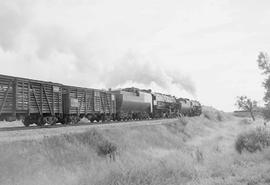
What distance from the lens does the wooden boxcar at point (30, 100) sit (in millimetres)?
16703

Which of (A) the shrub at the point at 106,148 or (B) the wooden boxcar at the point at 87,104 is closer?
(A) the shrub at the point at 106,148

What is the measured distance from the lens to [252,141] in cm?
2102

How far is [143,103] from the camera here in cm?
3619

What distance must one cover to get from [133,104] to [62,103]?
12477 millimetres

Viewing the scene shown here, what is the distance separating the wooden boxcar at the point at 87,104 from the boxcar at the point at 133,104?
1.05 meters

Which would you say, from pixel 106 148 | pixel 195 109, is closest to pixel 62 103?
pixel 106 148

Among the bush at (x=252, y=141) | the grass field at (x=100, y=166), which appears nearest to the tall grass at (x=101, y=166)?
the grass field at (x=100, y=166)

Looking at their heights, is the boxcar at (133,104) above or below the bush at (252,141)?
above

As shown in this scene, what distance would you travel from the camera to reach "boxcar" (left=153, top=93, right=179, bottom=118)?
4061cm

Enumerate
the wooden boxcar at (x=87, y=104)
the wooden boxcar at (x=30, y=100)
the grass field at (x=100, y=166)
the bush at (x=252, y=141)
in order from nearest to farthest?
the grass field at (x=100, y=166) < the wooden boxcar at (x=30, y=100) < the bush at (x=252, y=141) < the wooden boxcar at (x=87, y=104)

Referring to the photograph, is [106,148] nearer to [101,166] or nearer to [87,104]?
[101,166]

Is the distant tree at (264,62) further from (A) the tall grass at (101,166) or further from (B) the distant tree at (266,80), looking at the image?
(A) the tall grass at (101,166)

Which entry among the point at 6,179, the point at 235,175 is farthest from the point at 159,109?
the point at 6,179

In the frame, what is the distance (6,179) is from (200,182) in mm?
6784
